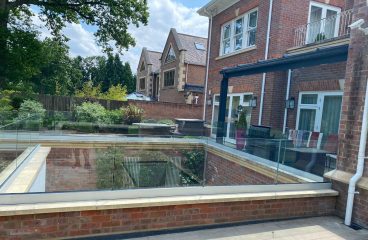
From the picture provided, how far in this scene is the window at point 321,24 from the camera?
9172 mm

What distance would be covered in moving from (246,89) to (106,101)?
10737mm

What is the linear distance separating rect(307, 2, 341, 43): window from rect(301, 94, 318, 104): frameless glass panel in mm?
2197

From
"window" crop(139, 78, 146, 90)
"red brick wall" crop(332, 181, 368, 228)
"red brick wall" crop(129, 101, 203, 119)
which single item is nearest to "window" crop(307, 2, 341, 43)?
"red brick wall" crop(332, 181, 368, 228)

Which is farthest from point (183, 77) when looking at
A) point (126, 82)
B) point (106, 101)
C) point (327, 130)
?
point (126, 82)

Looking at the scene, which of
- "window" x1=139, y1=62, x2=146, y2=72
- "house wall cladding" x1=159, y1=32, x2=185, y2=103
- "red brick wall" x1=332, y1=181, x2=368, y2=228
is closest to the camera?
"red brick wall" x1=332, y1=181, x2=368, y2=228

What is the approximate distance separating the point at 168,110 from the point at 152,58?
55.2 feet

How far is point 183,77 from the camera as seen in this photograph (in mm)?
22359

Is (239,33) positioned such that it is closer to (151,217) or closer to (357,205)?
(357,205)

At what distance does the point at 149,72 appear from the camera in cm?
3275

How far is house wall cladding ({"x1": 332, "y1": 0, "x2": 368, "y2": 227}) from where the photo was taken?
382 centimetres

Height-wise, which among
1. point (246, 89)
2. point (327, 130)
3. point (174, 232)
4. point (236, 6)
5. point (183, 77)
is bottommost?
point (174, 232)

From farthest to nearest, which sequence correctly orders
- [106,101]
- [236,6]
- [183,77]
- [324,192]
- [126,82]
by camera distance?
[126,82], [183,77], [106,101], [236,6], [324,192]

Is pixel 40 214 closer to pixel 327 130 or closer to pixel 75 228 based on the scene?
pixel 75 228

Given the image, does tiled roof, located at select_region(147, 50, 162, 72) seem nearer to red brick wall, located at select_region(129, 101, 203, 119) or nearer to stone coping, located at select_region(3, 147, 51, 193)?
red brick wall, located at select_region(129, 101, 203, 119)
